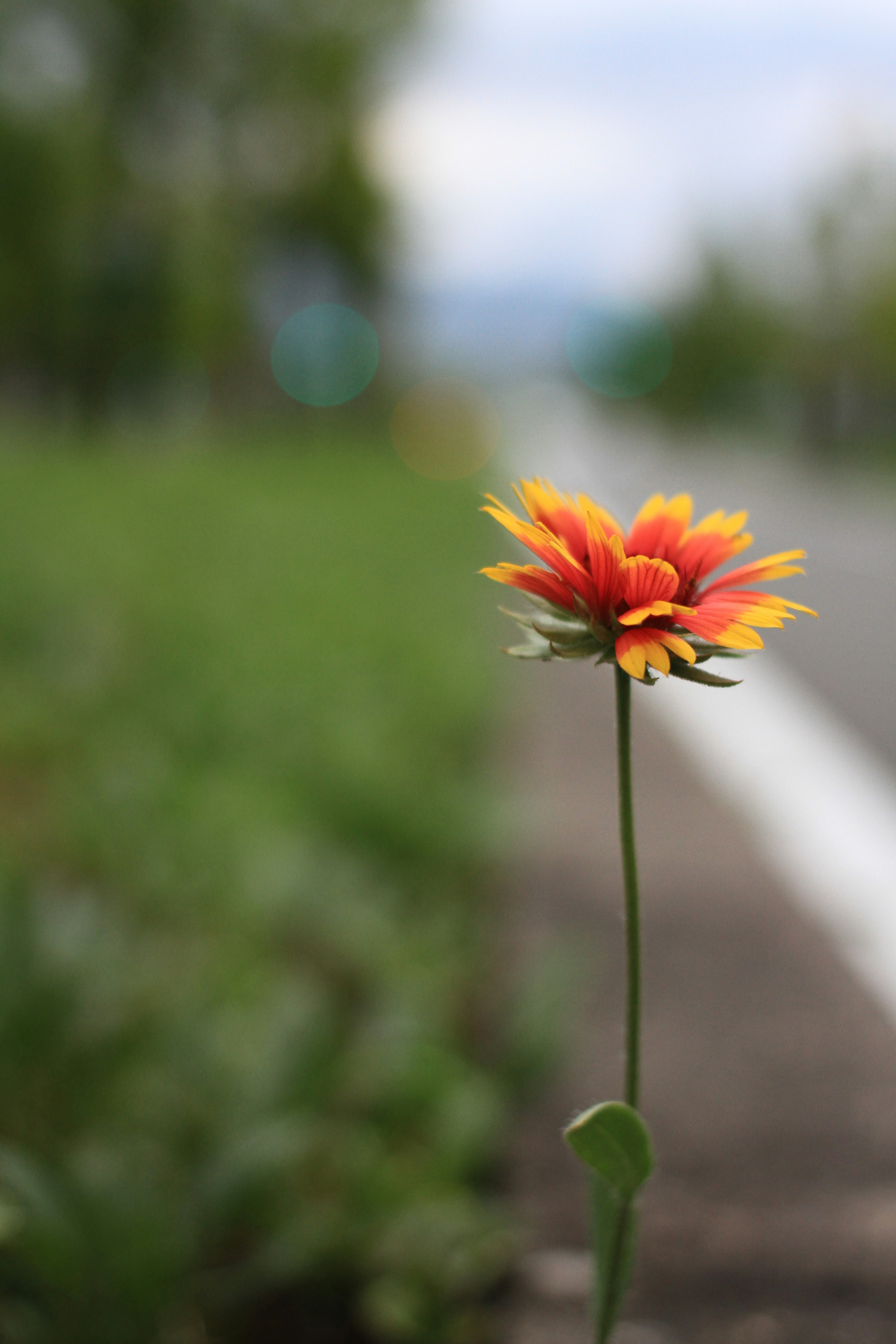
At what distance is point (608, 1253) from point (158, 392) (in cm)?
2540

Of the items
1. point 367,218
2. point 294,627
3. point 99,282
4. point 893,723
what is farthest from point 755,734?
point 367,218

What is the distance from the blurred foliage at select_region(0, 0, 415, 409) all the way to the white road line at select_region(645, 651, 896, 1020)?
1621 cm

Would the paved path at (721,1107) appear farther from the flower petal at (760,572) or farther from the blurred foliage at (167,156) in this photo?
the blurred foliage at (167,156)

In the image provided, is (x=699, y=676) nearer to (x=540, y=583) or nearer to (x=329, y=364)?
(x=540, y=583)

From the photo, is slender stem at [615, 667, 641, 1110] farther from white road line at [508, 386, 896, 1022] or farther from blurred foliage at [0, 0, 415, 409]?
blurred foliage at [0, 0, 415, 409]

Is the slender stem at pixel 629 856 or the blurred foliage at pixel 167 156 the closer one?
the slender stem at pixel 629 856

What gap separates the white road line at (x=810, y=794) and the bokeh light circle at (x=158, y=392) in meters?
18.5

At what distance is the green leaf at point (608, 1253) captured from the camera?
69 cm

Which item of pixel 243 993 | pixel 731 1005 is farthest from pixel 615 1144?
pixel 731 1005

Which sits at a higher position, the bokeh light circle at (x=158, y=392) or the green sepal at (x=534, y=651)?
the bokeh light circle at (x=158, y=392)

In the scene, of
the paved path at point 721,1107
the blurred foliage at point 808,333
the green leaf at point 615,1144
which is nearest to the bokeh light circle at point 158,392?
the blurred foliage at point 808,333

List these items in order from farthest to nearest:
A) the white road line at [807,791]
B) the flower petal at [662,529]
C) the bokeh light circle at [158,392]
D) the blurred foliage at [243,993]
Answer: the bokeh light circle at [158,392], the white road line at [807,791], the blurred foliage at [243,993], the flower petal at [662,529]

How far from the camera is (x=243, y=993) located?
1.71 meters

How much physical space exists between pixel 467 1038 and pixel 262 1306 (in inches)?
22.3
